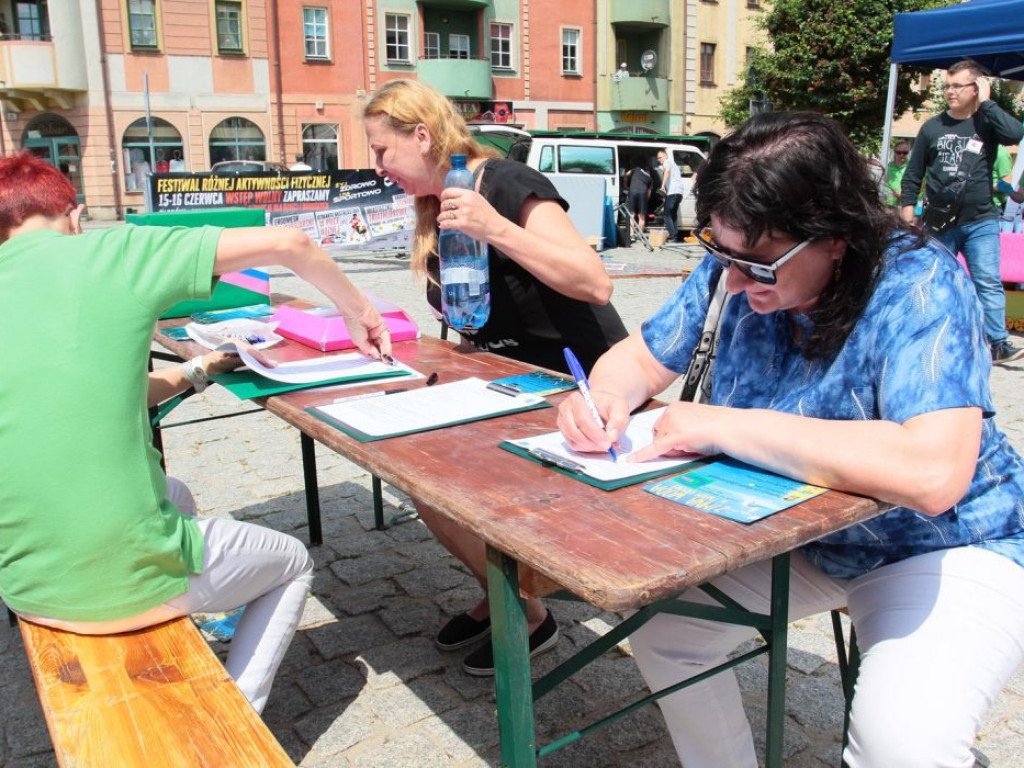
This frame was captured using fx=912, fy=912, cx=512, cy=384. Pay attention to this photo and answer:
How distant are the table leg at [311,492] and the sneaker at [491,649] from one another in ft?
3.52

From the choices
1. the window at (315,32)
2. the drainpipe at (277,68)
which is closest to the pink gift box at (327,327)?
the drainpipe at (277,68)

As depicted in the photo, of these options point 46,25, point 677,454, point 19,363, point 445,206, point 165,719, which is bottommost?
point 165,719

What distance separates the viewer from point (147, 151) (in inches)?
1064

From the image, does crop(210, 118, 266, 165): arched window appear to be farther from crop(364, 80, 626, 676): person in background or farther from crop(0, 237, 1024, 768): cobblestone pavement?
crop(364, 80, 626, 676): person in background

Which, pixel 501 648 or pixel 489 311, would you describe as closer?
pixel 501 648

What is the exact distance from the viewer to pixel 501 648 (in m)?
1.45

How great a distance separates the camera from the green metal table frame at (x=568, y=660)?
4.70ft

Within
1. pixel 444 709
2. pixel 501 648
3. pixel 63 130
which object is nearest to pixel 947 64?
pixel 444 709

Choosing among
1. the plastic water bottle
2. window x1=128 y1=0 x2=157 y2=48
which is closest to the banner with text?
the plastic water bottle

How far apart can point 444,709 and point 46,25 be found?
2879 cm

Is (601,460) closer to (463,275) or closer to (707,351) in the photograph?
(707,351)

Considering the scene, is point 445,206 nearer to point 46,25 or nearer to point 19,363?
point 19,363

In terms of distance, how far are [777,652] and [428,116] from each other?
1.77 meters

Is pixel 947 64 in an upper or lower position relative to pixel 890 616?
upper
